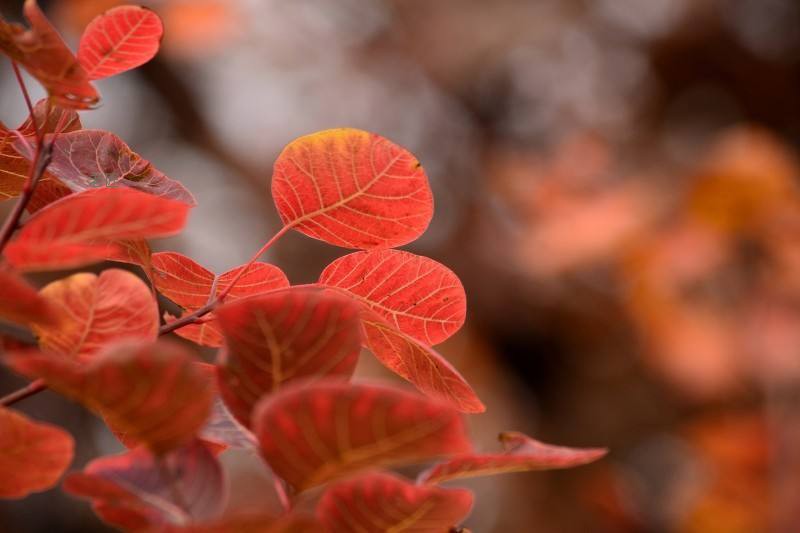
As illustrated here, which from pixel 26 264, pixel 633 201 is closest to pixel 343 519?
pixel 26 264

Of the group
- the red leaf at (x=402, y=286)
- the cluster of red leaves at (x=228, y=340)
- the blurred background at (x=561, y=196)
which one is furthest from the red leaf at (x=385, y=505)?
the blurred background at (x=561, y=196)

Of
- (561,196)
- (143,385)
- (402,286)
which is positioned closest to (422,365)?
(402,286)

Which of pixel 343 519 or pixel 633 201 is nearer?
pixel 343 519

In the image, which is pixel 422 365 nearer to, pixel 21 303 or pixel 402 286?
pixel 402 286

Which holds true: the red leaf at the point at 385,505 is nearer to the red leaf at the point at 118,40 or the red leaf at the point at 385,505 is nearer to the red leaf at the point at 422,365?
the red leaf at the point at 422,365

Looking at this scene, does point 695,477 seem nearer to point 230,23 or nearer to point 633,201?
point 633,201

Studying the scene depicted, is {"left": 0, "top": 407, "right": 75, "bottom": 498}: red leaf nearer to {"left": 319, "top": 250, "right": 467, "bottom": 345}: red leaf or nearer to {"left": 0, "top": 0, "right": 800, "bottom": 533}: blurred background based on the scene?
{"left": 319, "top": 250, "right": 467, "bottom": 345}: red leaf
